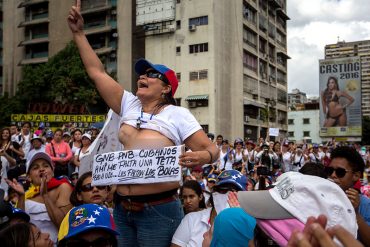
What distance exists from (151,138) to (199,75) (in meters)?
33.2

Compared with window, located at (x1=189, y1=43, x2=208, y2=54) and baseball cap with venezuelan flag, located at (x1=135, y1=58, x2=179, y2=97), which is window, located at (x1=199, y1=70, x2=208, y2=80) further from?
baseball cap with venezuelan flag, located at (x1=135, y1=58, x2=179, y2=97)

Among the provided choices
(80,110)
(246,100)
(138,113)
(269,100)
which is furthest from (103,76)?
(269,100)

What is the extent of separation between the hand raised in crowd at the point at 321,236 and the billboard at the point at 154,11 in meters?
36.8

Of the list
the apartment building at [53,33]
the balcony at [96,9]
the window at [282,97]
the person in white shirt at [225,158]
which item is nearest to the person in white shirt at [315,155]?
the person in white shirt at [225,158]

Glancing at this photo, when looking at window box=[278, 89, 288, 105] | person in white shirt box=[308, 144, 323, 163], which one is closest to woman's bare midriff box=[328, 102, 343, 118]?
window box=[278, 89, 288, 105]

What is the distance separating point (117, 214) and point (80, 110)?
1121 inches

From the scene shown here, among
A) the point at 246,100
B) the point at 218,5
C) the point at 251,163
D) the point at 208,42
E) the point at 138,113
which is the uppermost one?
the point at 218,5

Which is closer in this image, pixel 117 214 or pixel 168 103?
pixel 117 214

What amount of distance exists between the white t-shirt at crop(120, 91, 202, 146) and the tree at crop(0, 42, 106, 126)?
101 ft

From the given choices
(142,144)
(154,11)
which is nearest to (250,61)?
(154,11)

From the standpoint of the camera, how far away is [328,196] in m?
1.60

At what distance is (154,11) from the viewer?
37219mm

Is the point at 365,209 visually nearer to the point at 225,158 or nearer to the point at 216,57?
the point at 225,158

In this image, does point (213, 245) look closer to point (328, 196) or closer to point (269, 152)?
point (328, 196)
